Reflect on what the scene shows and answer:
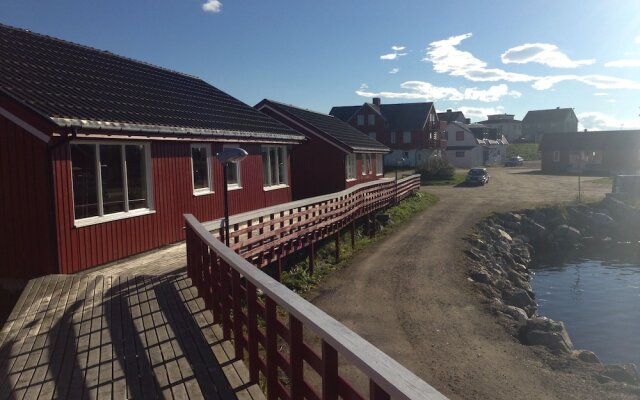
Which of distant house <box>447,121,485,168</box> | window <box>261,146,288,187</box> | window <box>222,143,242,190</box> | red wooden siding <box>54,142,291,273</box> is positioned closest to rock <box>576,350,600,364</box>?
red wooden siding <box>54,142,291,273</box>

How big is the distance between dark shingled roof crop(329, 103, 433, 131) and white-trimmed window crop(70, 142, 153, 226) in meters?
52.2

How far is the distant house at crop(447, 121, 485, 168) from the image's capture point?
229 feet

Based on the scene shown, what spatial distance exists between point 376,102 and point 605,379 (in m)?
60.0

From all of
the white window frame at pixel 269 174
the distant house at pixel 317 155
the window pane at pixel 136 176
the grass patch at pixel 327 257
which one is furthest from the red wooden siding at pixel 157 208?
the distant house at pixel 317 155

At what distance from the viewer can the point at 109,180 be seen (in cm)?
1054

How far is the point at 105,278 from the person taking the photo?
8711 mm

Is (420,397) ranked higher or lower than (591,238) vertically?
higher

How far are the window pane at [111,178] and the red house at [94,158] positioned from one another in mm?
21

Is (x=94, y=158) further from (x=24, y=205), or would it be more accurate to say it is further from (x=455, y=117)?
(x=455, y=117)

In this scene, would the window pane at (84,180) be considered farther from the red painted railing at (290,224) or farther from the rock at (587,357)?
the rock at (587,357)

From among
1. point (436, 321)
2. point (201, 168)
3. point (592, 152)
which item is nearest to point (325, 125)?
point (201, 168)

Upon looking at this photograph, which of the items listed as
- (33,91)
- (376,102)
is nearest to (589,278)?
(33,91)

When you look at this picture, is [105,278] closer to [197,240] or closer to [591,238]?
[197,240]

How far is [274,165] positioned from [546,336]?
1174 centimetres
